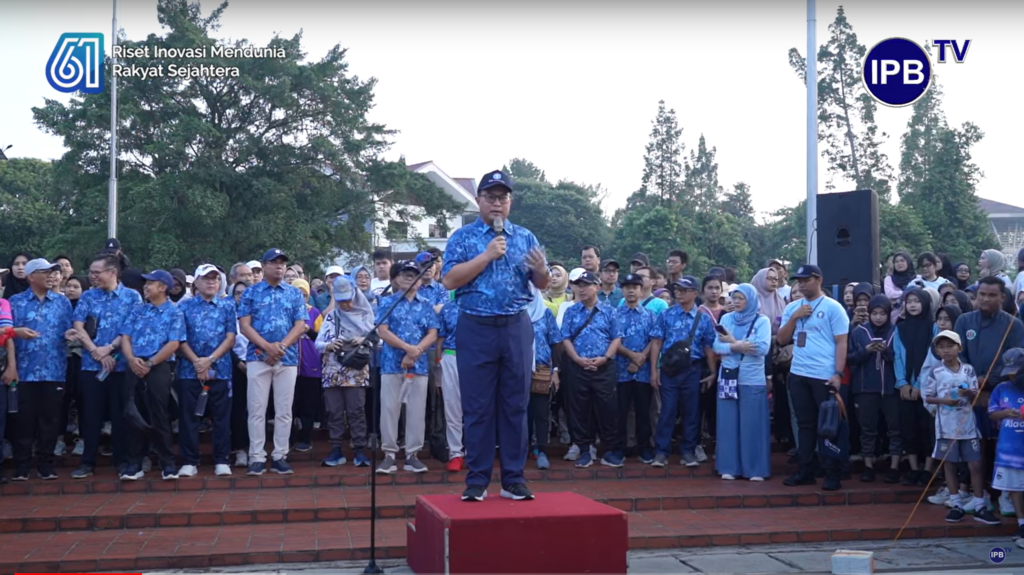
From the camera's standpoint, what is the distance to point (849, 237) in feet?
32.0

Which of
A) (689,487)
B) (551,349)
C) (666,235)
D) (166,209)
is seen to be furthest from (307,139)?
(689,487)

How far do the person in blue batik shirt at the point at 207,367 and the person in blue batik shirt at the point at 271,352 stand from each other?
21 cm

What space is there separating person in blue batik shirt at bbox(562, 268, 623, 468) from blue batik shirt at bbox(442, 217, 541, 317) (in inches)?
154

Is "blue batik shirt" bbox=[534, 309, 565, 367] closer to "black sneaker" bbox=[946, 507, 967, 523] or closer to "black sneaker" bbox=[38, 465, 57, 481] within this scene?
"black sneaker" bbox=[946, 507, 967, 523]

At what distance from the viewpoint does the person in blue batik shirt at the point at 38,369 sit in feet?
26.5

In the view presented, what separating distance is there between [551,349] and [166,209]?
656 inches

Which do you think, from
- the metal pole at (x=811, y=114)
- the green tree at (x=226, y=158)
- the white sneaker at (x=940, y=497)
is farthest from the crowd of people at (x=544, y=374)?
the green tree at (x=226, y=158)

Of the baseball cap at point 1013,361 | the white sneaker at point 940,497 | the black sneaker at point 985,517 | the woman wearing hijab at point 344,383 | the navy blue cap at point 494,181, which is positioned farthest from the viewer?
the woman wearing hijab at point 344,383

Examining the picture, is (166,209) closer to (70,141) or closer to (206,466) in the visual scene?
(70,141)

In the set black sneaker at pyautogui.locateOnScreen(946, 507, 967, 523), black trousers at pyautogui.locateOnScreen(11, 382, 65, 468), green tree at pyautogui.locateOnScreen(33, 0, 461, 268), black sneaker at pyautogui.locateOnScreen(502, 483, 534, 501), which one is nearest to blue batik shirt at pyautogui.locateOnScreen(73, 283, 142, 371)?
black trousers at pyautogui.locateOnScreen(11, 382, 65, 468)

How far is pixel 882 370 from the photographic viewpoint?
28.4ft

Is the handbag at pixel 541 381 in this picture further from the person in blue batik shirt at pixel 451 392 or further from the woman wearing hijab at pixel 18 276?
the woman wearing hijab at pixel 18 276

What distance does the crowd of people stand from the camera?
8008 mm

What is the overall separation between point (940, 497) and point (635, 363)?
2.99 metres
